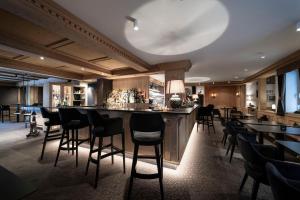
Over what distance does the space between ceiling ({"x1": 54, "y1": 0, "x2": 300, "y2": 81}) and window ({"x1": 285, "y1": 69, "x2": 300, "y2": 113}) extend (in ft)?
4.81

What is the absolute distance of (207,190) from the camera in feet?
6.72

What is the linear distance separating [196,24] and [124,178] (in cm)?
286

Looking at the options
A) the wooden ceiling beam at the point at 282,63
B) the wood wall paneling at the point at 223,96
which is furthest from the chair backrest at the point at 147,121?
the wood wall paneling at the point at 223,96

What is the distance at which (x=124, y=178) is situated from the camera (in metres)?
2.34

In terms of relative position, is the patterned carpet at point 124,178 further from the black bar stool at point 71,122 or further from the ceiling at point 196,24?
the ceiling at point 196,24

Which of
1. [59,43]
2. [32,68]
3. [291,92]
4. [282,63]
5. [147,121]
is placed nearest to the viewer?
[147,121]

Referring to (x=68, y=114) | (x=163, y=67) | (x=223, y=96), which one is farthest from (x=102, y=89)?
(x=223, y=96)

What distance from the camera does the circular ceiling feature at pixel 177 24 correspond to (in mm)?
2008

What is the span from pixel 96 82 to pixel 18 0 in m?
5.45

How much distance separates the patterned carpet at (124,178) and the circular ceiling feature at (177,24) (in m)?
2.59

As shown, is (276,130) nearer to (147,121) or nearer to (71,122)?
(147,121)

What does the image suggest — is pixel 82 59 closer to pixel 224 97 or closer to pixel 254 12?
pixel 254 12

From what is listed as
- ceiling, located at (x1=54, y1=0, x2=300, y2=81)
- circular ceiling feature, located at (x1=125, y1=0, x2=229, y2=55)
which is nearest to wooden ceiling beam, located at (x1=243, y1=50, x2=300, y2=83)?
ceiling, located at (x1=54, y1=0, x2=300, y2=81)

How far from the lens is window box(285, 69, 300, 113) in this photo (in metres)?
4.68
